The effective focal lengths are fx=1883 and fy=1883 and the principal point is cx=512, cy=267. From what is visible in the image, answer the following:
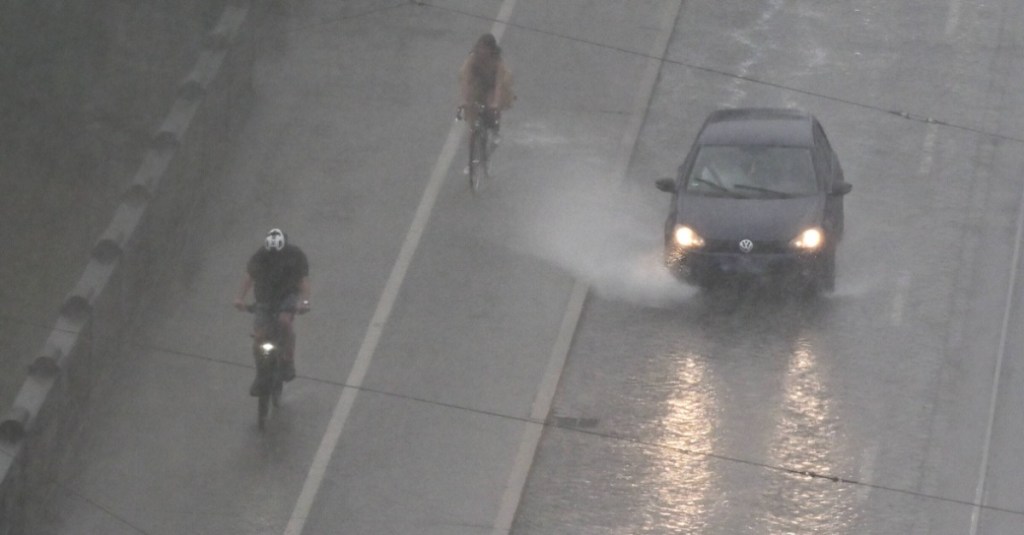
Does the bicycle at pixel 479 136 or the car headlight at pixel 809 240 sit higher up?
the bicycle at pixel 479 136

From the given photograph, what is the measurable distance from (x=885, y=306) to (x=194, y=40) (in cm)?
956

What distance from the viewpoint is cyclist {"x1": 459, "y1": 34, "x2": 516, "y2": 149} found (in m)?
19.9

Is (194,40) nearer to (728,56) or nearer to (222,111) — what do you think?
(222,111)

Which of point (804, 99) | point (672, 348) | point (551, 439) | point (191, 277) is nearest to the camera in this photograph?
point (551, 439)

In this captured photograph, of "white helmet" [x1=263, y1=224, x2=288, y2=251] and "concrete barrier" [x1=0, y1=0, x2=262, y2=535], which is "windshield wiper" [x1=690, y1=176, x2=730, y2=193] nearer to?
"white helmet" [x1=263, y1=224, x2=288, y2=251]

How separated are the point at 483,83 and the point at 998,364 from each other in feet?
20.2

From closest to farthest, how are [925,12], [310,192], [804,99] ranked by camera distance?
1. [310,192]
2. [804,99]
3. [925,12]

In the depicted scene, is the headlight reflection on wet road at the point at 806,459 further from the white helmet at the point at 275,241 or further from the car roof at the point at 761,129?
the white helmet at the point at 275,241

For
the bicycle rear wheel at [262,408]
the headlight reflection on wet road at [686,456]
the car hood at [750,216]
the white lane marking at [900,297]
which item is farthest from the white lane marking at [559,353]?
the white lane marking at [900,297]

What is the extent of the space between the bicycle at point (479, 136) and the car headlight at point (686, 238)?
2927 millimetres

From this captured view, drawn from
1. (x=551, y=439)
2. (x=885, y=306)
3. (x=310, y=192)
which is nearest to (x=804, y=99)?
(x=885, y=306)

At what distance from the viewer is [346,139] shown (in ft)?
68.8

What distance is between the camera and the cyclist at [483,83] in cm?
1988

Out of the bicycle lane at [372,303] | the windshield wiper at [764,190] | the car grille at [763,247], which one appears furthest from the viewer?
the windshield wiper at [764,190]
